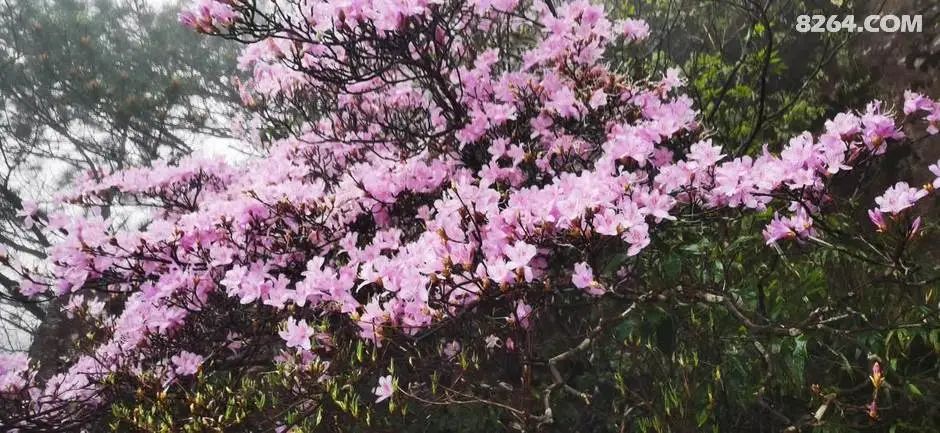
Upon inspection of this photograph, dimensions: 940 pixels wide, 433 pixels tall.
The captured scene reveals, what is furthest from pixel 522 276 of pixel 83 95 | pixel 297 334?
pixel 83 95

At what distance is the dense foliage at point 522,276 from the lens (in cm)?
212

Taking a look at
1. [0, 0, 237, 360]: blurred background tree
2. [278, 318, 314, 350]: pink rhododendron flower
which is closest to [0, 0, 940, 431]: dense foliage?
[278, 318, 314, 350]: pink rhododendron flower

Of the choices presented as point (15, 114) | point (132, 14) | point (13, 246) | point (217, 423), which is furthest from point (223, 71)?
Answer: point (217, 423)

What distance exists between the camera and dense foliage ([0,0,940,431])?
2.12 meters

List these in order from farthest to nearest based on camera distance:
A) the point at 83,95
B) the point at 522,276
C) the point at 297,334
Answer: the point at 83,95, the point at 297,334, the point at 522,276

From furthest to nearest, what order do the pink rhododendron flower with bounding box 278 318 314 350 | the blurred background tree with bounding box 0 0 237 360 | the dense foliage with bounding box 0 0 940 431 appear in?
the blurred background tree with bounding box 0 0 237 360, the pink rhododendron flower with bounding box 278 318 314 350, the dense foliage with bounding box 0 0 940 431

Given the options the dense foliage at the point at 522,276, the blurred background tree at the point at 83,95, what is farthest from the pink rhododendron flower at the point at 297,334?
the blurred background tree at the point at 83,95

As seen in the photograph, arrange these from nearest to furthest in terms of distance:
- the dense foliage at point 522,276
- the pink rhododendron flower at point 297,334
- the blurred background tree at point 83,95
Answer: the dense foliage at point 522,276 < the pink rhododendron flower at point 297,334 < the blurred background tree at point 83,95

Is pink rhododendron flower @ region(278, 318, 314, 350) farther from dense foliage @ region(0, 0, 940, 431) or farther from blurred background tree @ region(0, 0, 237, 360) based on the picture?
blurred background tree @ region(0, 0, 237, 360)

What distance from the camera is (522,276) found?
1.94 meters

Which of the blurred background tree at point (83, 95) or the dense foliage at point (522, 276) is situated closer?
the dense foliage at point (522, 276)

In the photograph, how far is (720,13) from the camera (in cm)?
647

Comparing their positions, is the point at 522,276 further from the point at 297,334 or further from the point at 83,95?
the point at 83,95

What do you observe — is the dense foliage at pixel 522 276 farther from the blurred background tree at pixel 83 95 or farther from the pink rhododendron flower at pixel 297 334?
the blurred background tree at pixel 83 95
